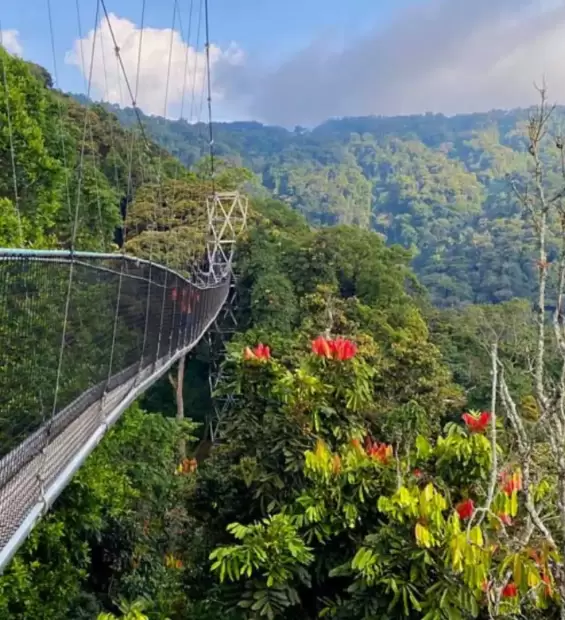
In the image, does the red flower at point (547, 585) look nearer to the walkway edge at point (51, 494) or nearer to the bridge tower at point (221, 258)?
the walkway edge at point (51, 494)

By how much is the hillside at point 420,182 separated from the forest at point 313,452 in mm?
5042

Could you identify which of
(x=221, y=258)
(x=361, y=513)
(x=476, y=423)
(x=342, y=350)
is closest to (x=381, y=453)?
(x=361, y=513)

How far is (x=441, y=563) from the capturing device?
1789mm

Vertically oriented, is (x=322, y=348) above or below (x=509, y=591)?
above

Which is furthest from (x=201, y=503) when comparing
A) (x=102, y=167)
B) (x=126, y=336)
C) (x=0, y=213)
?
(x=102, y=167)

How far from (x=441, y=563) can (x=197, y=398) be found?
40.7 feet

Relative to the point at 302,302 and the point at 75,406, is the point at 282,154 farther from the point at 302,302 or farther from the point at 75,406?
the point at 75,406

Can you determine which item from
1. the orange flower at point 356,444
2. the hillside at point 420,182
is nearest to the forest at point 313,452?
the orange flower at point 356,444

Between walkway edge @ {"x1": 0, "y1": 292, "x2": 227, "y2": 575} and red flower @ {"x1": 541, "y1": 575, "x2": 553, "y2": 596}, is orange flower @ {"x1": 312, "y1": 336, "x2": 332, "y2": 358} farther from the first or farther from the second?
red flower @ {"x1": 541, "y1": 575, "x2": 553, "y2": 596}

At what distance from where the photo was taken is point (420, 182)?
64062 millimetres

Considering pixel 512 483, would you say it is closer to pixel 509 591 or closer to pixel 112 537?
pixel 509 591

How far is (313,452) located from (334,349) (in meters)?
0.46

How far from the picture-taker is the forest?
1.76 metres

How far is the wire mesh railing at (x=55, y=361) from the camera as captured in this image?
1.59 metres
